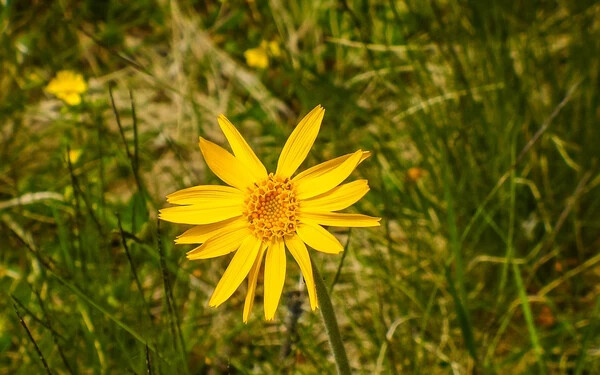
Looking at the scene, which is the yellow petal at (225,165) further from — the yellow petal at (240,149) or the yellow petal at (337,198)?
the yellow petal at (337,198)

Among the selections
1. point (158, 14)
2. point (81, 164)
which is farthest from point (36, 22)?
point (81, 164)

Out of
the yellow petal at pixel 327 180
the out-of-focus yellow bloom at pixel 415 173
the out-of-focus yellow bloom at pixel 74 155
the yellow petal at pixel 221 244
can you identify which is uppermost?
the out-of-focus yellow bloom at pixel 74 155

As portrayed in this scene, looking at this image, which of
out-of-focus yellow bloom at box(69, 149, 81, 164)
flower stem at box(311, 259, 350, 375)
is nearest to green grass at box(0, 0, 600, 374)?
out-of-focus yellow bloom at box(69, 149, 81, 164)

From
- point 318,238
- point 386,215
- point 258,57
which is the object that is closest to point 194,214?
point 318,238

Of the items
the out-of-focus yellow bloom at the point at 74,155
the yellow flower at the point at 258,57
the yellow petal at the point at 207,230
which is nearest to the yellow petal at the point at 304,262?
the yellow petal at the point at 207,230

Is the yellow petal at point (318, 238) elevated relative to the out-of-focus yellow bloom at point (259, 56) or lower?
lower

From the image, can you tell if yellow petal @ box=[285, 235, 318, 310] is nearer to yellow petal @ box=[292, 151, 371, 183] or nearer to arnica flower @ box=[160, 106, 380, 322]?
arnica flower @ box=[160, 106, 380, 322]

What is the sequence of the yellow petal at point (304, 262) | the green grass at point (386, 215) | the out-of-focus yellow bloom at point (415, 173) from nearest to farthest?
the yellow petal at point (304, 262) < the green grass at point (386, 215) < the out-of-focus yellow bloom at point (415, 173)
